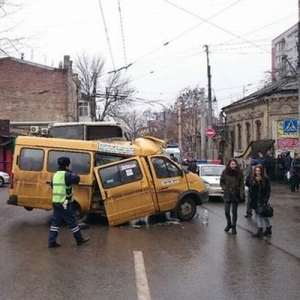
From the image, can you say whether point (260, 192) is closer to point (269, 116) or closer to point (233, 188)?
point (233, 188)

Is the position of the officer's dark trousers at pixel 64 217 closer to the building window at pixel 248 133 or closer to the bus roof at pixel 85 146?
the bus roof at pixel 85 146

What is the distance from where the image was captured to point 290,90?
107 feet

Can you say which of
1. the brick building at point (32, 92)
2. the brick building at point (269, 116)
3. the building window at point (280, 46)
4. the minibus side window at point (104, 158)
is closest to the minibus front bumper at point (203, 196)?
the minibus side window at point (104, 158)

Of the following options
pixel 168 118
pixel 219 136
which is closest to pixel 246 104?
pixel 219 136

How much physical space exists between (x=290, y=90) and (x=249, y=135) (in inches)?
276

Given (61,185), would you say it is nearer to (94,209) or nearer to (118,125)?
(94,209)

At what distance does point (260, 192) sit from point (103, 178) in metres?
3.86

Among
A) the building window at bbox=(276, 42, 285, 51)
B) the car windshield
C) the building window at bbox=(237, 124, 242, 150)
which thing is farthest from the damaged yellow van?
the building window at bbox=(276, 42, 285, 51)

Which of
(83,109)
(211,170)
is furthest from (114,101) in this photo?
(211,170)

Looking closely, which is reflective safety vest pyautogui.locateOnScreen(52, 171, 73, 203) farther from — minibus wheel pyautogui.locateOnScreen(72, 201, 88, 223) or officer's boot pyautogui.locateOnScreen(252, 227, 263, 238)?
officer's boot pyautogui.locateOnScreen(252, 227, 263, 238)

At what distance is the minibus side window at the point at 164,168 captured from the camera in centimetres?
1349

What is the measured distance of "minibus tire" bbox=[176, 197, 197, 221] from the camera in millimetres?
13891

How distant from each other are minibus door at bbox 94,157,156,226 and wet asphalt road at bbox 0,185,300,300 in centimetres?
39

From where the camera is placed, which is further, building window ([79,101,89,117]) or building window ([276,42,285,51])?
building window ([276,42,285,51])
